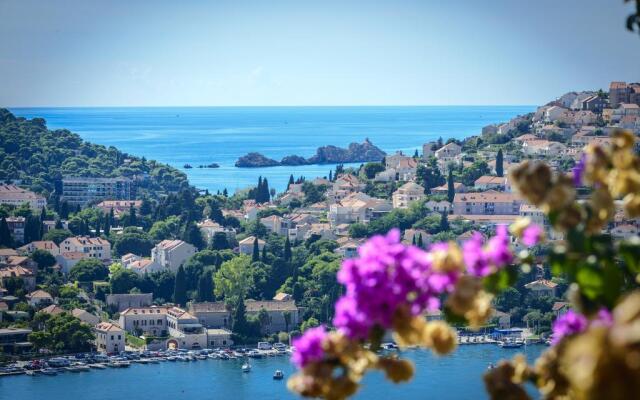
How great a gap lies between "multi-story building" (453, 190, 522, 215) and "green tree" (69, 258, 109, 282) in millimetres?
9332

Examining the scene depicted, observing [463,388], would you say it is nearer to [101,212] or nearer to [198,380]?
[198,380]

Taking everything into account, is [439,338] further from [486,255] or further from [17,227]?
[17,227]

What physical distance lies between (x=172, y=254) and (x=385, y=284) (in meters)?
29.1

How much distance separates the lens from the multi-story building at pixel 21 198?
134ft

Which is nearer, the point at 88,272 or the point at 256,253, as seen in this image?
the point at 88,272

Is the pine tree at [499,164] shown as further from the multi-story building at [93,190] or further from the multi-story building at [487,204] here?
the multi-story building at [93,190]

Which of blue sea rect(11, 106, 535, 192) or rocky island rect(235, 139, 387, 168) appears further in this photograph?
rocky island rect(235, 139, 387, 168)

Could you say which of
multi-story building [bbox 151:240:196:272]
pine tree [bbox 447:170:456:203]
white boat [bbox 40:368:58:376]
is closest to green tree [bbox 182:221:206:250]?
multi-story building [bbox 151:240:196:272]

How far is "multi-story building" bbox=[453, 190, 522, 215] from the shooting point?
3594 centimetres

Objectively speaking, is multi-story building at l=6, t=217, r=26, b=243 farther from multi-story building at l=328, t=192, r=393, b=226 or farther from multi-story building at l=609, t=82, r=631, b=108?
multi-story building at l=609, t=82, r=631, b=108

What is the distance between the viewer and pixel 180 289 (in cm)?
2897

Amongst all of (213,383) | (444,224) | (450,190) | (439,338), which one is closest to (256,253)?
(444,224)

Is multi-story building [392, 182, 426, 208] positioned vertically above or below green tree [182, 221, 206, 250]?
above

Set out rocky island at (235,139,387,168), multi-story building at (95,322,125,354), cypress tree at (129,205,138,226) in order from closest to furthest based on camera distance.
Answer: multi-story building at (95,322,125,354) < cypress tree at (129,205,138,226) < rocky island at (235,139,387,168)
